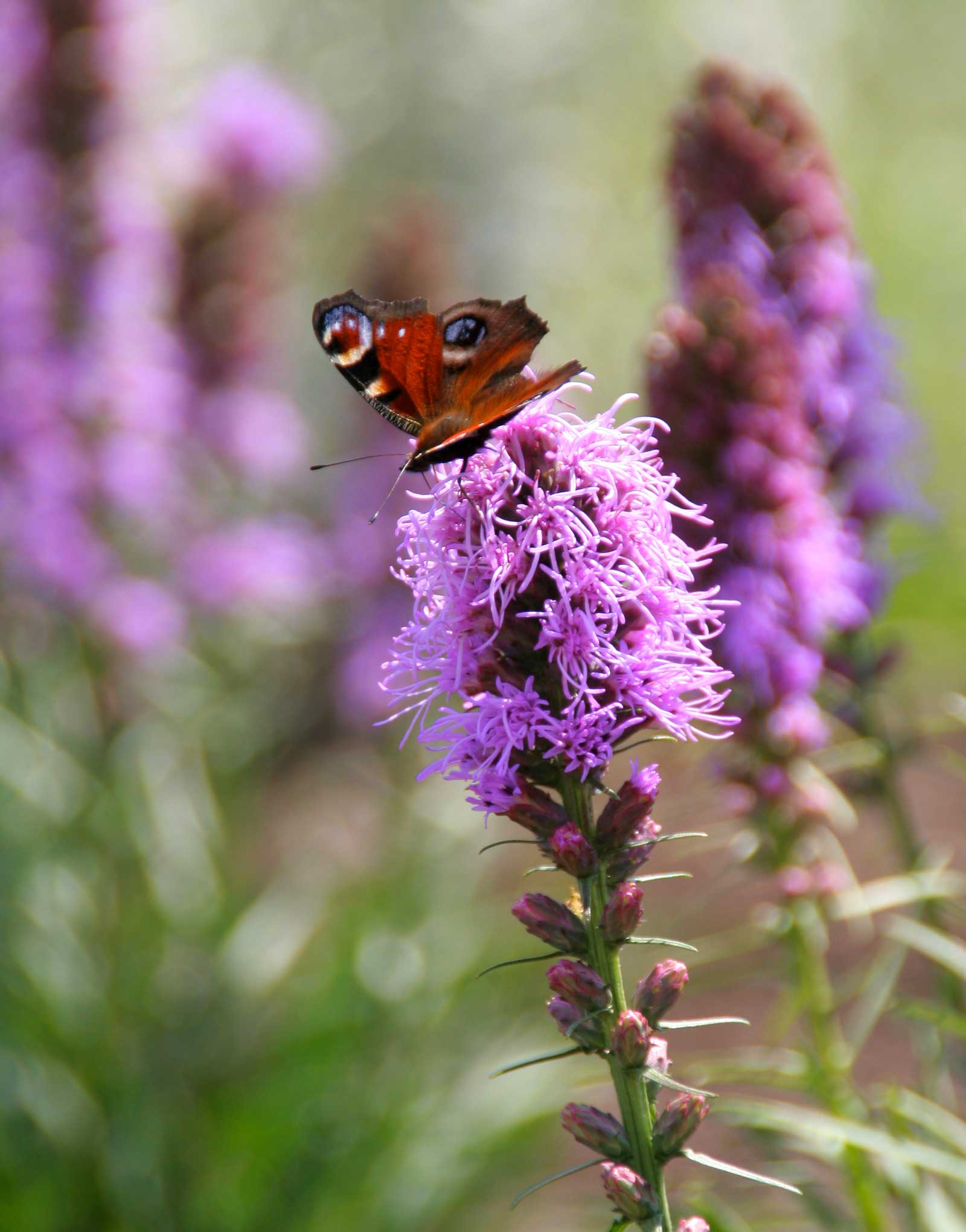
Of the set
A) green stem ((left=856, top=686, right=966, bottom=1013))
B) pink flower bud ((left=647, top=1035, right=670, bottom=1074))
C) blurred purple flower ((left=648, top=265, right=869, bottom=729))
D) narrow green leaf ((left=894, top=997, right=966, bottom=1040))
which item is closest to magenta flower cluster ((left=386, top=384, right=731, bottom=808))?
pink flower bud ((left=647, top=1035, right=670, bottom=1074))

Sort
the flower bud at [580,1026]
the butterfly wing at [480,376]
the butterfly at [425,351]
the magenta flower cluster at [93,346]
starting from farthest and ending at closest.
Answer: the magenta flower cluster at [93,346]
the butterfly at [425,351]
the butterfly wing at [480,376]
the flower bud at [580,1026]

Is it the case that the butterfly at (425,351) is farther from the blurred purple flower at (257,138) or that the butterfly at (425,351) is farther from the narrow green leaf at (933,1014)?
the blurred purple flower at (257,138)

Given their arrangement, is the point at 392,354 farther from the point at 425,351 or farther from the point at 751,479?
the point at 751,479

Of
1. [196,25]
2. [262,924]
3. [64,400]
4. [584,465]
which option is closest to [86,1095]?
[262,924]

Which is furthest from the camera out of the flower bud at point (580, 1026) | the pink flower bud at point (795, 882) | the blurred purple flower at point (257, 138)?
the blurred purple flower at point (257, 138)

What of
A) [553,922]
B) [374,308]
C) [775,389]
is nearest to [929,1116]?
[553,922]

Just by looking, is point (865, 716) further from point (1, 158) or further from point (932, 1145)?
point (1, 158)

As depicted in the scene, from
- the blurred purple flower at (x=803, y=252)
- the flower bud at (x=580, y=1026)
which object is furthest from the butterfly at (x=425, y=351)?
the blurred purple flower at (x=803, y=252)
